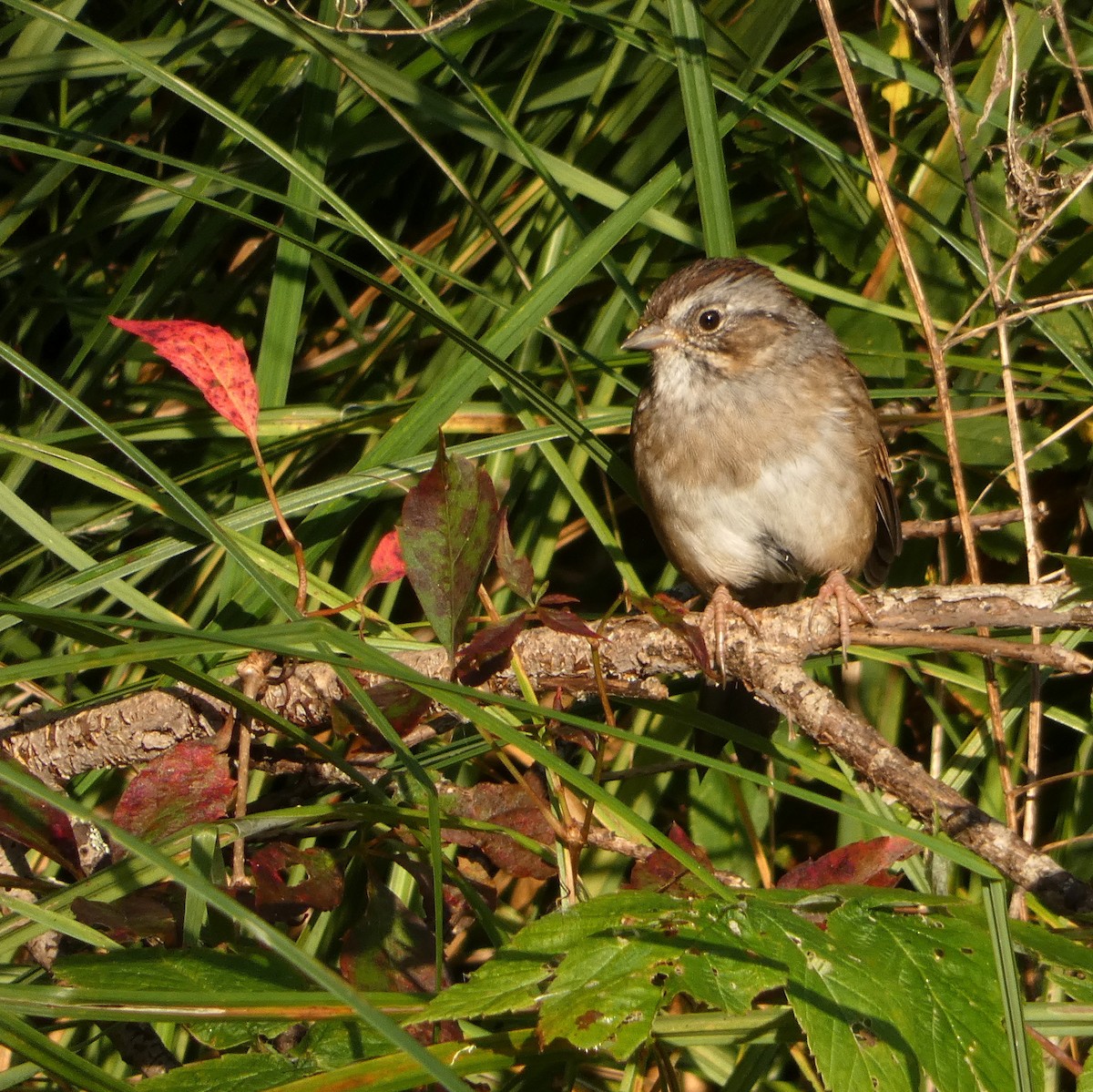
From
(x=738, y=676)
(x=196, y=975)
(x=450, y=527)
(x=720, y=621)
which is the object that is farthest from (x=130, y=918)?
(x=720, y=621)

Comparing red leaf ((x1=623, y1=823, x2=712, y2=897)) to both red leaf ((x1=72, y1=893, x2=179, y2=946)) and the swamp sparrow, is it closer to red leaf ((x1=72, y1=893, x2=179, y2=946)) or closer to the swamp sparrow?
red leaf ((x1=72, y1=893, x2=179, y2=946))

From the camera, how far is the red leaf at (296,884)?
1895mm

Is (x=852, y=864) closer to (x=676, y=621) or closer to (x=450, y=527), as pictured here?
(x=676, y=621)

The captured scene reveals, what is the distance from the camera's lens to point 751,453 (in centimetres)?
337

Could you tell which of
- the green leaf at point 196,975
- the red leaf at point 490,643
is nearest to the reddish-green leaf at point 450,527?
the red leaf at point 490,643

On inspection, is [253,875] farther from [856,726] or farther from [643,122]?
[643,122]

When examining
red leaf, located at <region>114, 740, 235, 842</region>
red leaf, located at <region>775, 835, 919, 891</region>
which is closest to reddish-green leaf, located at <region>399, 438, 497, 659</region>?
red leaf, located at <region>114, 740, 235, 842</region>

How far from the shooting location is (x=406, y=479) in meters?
2.97

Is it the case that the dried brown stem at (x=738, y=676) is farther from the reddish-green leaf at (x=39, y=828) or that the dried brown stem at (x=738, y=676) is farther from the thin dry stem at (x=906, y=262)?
the thin dry stem at (x=906, y=262)

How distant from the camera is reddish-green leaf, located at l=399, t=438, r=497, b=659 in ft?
6.32

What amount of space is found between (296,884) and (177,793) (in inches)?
9.4

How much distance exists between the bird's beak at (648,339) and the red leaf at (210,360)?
125cm

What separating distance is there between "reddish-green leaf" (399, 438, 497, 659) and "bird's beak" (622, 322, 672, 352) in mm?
1380

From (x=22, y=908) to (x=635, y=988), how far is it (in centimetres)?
90
